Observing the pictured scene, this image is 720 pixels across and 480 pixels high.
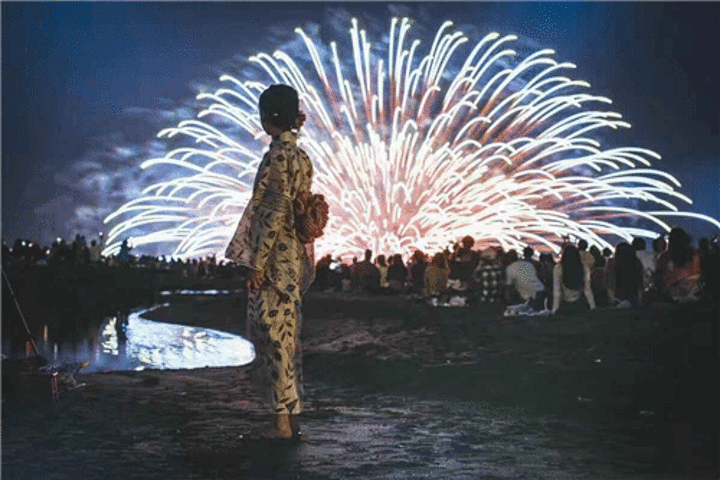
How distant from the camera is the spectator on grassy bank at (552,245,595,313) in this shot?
17.6 metres

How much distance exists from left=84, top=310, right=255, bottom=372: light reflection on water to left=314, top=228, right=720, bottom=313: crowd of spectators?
5017mm

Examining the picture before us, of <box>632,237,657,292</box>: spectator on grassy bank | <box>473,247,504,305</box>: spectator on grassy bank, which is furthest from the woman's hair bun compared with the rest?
<box>473,247,504,305</box>: spectator on grassy bank

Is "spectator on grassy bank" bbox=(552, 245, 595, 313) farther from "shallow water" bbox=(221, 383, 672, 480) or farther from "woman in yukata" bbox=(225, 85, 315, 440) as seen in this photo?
"woman in yukata" bbox=(225, 85, 315, 440)

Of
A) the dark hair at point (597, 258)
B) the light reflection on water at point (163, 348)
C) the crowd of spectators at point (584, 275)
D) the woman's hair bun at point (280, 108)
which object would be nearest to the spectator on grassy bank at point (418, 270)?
the crowd of spectators at point (584, 275)

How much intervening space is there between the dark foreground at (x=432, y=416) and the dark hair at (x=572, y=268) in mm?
2517

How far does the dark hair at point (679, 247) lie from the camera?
1650 cm

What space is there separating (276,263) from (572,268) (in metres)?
11.3

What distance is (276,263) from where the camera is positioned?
6.97 m

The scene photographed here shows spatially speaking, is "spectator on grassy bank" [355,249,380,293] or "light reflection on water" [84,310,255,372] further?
"spectator on grassy bank" [355,249,380,293]

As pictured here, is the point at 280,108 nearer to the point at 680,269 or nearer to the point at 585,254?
the point at 680,269

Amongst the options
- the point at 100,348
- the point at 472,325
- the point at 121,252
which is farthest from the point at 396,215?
the point at 100,348

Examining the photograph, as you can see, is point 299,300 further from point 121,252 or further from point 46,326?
point 121,252

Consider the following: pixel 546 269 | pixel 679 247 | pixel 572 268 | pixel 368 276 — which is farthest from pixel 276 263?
pixel 368 276

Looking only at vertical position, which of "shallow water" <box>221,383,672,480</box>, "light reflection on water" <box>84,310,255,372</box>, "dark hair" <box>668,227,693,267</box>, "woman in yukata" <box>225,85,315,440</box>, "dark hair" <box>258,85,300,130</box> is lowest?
"shallow water" <box>221,383,672,480</box>
